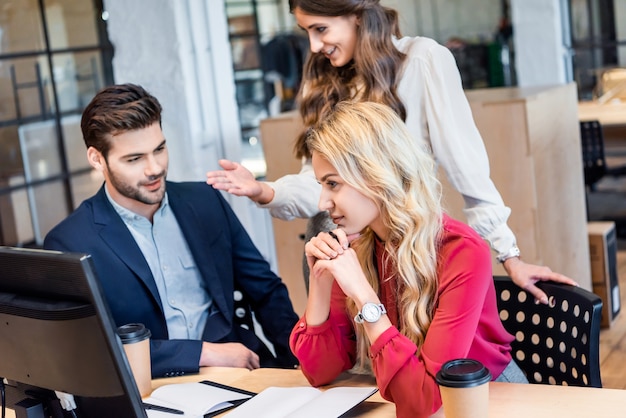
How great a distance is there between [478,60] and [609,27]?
2344 millimetres

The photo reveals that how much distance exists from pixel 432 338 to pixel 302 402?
26 cm

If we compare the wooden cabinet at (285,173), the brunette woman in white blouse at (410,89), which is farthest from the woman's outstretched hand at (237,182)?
the wooden cabinet at (285,173)

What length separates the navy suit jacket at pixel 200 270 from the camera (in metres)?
2.15

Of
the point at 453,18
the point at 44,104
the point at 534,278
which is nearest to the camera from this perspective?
the point at 534,278

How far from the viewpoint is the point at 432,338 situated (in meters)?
1.61

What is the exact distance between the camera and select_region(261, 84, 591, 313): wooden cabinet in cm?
322

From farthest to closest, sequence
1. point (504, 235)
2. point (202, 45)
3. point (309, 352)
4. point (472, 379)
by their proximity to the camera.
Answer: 1. point (202, 45)
2. point (504, 235)
3. point (309, 352)
4. point (472, 379)

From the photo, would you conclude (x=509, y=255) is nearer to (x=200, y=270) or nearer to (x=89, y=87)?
(x=200, y=270)

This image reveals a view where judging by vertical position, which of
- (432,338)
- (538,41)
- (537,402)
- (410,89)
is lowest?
(537,402)

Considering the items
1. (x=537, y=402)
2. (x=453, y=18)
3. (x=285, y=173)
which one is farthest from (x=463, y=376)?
(x=453, y=18)

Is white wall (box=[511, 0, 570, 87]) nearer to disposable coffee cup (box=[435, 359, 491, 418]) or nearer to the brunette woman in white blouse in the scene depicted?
the brunette woman in white blouse

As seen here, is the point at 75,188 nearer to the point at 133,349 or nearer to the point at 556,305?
the point at 133,349

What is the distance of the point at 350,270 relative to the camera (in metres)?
1.66

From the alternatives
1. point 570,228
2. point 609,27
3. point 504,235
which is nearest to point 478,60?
point 609,27
